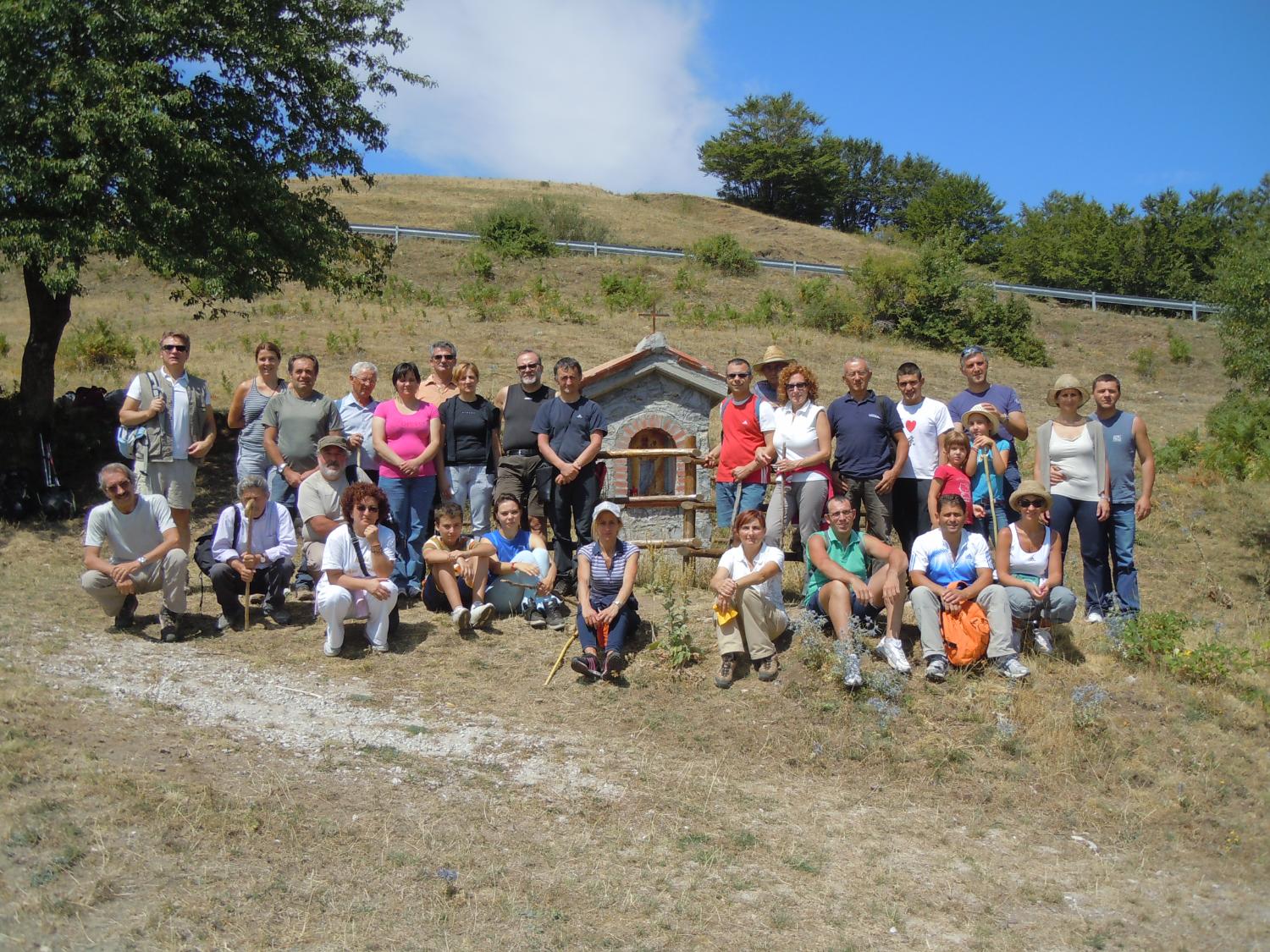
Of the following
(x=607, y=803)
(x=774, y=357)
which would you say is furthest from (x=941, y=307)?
(x=607, y=803)

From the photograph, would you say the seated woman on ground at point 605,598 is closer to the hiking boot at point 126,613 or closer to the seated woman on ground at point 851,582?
the seated woman on ground at point 851,582

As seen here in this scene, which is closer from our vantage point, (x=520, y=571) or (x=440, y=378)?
(x=520, y=571)

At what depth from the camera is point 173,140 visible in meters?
11.3

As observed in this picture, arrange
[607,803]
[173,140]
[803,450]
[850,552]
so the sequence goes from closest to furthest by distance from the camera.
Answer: [607,803], [850,552], [803,450], [173,140]

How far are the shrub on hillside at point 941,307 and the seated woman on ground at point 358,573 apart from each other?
73.6 feet

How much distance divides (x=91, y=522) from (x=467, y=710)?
119 inches

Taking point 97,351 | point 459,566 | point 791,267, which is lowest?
point 459,566

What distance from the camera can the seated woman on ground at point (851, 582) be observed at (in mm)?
7090

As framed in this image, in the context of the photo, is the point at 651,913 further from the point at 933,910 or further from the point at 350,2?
the point at 350,2

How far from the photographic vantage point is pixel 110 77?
10.9 m

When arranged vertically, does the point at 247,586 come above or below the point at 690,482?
below

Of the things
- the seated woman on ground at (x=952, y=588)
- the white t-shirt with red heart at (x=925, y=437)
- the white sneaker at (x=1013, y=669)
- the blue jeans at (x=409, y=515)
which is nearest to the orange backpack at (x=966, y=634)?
the seated woman on ground at (x=952, y=588)

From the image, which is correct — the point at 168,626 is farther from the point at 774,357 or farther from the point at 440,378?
the point at 774,357

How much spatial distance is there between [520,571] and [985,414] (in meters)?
3.67
